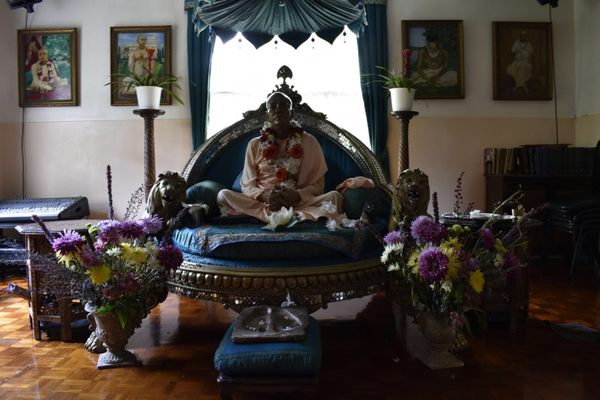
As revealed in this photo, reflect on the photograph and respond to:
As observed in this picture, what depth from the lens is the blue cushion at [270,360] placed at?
2.18 metres

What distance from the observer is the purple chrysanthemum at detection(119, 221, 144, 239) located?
2823mm

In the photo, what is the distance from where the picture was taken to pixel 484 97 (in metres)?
5.62

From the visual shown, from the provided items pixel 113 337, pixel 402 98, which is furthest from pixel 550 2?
pixel 113 337

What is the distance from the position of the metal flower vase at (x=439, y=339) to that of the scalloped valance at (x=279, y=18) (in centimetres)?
236

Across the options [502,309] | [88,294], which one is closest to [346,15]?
[502,309]

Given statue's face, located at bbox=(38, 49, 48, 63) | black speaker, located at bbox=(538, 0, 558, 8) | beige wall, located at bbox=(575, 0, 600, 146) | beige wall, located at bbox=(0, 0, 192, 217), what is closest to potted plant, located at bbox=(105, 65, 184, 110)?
beige wall, located at bbox=(0, 0, 192, 217)

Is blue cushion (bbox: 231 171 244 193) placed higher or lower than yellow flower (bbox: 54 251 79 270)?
higher

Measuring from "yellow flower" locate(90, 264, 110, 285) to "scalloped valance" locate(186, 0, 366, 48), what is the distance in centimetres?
212

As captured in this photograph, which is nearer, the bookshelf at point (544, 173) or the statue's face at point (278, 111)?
the statue's face at point (278, 111)

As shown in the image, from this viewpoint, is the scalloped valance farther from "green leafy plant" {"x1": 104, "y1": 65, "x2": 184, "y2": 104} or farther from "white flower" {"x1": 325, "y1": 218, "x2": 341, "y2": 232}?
"white flower" {"x1": 325, "y1": 218, "x2": 341, "y2": 232}

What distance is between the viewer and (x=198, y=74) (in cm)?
548

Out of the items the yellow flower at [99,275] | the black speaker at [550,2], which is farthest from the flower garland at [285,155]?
the black speaker at [550,2]

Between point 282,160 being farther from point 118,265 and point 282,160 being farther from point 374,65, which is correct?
point 374,65

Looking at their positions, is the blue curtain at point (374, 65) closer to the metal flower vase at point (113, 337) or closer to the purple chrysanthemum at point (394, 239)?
the purple chrysanthemum at point (394, 239)
